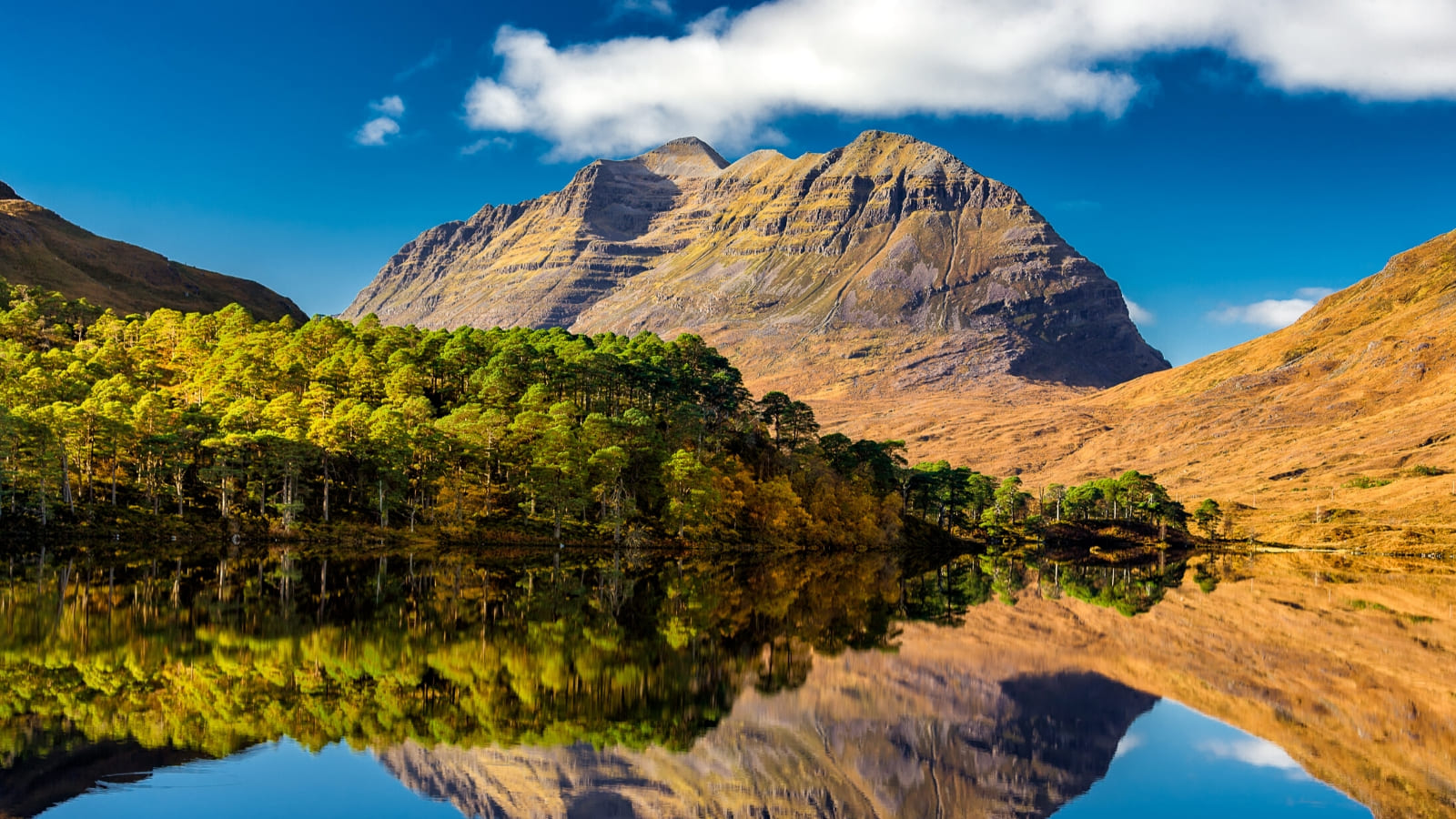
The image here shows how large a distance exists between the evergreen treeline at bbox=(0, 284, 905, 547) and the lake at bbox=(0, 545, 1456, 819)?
3266 centimetres

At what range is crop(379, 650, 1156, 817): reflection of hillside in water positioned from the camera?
20156 millimetres

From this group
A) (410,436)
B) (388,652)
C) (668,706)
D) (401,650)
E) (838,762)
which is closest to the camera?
(838,762)

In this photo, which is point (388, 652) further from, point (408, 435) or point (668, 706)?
point (408, 435)

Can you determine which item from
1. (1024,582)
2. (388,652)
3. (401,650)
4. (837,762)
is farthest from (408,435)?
(837,762)

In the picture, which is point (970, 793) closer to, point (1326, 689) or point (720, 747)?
point (720, 747)

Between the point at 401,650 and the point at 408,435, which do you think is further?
the point at 408,435

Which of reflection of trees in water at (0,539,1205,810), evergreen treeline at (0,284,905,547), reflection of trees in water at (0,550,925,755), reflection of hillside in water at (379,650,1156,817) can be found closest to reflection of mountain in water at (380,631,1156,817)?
reflection of hillside in water at (379,650,1156,817)

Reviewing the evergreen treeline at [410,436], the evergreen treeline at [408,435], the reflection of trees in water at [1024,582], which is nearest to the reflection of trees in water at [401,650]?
the reflection of trees in water at [1024,582]

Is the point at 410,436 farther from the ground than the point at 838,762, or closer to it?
farther from the ground

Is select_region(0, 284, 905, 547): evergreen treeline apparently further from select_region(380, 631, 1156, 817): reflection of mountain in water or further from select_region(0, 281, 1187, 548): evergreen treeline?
select_region(380, 631, 1156, 817): reflection of mountain in water

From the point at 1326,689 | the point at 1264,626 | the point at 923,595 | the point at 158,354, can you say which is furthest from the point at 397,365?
the point at 1326,689

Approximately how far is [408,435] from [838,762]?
3106 inches

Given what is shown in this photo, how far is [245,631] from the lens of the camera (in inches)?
1373

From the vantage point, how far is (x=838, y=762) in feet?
79.2
